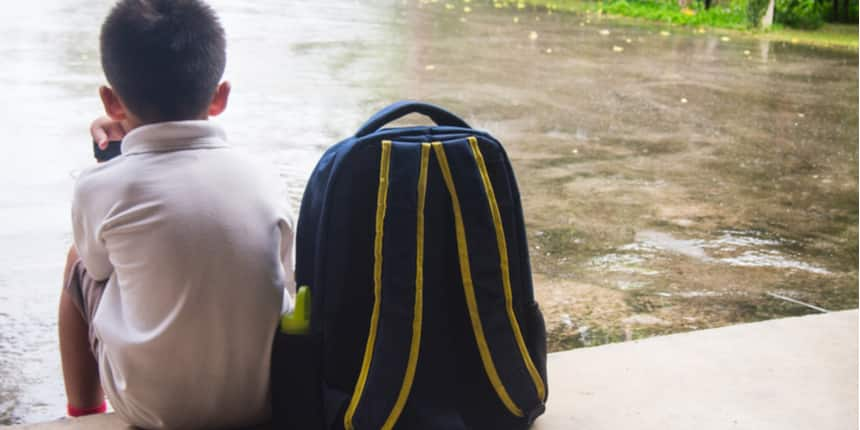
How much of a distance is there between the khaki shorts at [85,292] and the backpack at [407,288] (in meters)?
0.31

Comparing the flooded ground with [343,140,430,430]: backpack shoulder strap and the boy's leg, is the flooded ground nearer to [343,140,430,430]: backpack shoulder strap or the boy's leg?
the boy's leg

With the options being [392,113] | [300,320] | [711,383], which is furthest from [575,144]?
[300,320]

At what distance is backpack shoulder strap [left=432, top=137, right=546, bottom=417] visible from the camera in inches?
68.5

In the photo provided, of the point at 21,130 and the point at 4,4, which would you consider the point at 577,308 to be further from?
the point at 4,4

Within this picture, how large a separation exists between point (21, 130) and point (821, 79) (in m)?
5.68

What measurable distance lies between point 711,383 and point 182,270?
1.15 m

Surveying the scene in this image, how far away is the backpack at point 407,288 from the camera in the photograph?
1.72 metres

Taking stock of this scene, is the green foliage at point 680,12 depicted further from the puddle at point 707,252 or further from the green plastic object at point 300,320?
the green plastic object at point 300,320

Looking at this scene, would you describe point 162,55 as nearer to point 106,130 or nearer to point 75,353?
point 106,130

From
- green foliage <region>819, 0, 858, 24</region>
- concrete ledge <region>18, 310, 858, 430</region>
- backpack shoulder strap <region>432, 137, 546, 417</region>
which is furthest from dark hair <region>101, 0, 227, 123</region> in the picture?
green foliage <region>819, 0, 858, 24</region>

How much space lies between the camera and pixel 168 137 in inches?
66.0

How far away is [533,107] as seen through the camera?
5945 millimetres

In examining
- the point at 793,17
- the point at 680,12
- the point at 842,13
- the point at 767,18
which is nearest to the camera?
the point at 767,18

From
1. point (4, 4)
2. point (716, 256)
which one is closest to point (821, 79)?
point (716, 256)
